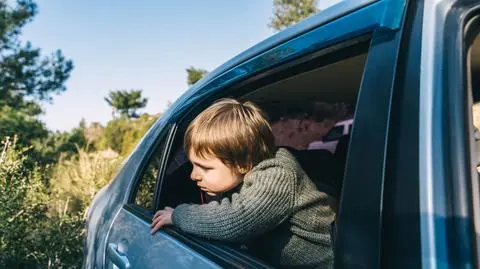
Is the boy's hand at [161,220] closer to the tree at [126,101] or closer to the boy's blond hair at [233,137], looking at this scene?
the boy's blond hair at [233,137]

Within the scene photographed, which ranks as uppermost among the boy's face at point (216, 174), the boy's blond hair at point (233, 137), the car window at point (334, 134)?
the car window at point (334, 134)

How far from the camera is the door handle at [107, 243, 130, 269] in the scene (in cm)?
211

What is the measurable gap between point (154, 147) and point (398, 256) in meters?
1.84

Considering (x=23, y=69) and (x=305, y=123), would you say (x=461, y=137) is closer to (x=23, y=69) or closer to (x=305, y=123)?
(x=305, y=123)

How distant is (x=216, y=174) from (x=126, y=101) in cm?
5881

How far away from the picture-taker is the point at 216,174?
6.32ft

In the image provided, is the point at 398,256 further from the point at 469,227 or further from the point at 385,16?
the point at 385,16

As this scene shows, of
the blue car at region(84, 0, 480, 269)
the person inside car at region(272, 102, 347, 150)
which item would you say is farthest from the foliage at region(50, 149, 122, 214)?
the blue car at region(84, 0, 480, 269)

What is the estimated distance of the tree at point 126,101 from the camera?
193 ft

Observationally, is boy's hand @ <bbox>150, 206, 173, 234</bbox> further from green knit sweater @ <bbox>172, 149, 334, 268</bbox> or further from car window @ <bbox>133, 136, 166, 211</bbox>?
car window @ <bbox>133, 136, 166, 211</bbox>

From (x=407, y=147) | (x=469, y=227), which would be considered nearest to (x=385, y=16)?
(x=407, y=147)

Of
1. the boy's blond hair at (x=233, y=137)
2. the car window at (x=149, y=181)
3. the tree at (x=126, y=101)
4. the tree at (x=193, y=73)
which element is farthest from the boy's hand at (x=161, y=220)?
the tree at (x=126, y=101)

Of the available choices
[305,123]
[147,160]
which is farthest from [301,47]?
[305,123]

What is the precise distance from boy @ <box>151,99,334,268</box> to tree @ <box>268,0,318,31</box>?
1315 inches
